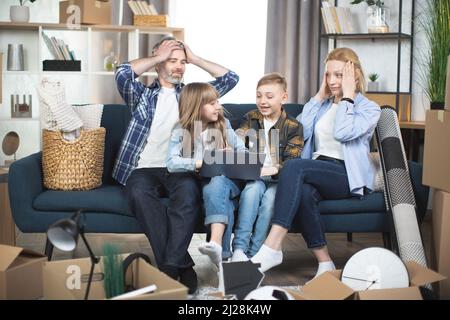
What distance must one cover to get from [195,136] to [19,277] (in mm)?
1133

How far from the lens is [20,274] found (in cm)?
259

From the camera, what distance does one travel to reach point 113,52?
229 inches

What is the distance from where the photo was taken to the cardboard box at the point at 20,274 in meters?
2.54

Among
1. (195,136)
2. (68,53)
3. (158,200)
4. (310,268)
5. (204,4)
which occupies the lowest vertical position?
(310,268)

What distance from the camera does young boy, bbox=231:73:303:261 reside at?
3.25 metres

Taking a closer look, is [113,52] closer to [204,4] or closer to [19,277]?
[204,4]

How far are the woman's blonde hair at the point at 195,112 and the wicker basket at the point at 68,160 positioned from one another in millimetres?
447

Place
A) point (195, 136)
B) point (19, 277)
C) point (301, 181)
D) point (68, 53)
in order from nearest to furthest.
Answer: point (19, 277) < point (301, 181) < point (195, 136) < point (68, 53)

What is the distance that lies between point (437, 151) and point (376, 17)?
218 cm

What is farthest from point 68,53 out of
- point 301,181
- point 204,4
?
point 301,181

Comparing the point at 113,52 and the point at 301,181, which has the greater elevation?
the point at 113,52

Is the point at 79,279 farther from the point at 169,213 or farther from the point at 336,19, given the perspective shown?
the point at 336,19

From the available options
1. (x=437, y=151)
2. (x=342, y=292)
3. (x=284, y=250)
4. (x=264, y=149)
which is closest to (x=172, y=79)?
(x=264, y=149)

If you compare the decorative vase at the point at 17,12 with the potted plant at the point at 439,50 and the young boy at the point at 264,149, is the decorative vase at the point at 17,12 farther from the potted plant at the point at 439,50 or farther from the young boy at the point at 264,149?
the potted plant at the point at 439,50
